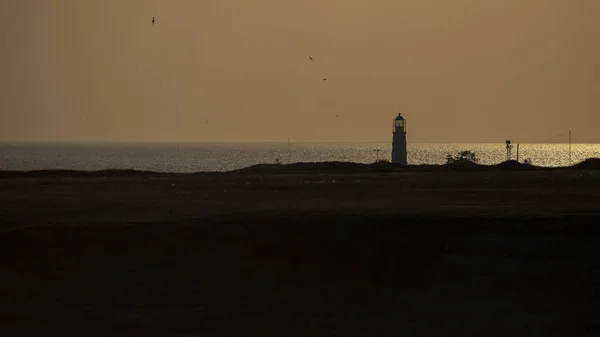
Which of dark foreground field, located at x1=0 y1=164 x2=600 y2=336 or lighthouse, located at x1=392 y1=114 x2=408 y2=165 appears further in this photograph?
lighthouse, located at x1=392 y1=114 x2=408 y2=165

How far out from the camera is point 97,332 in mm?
20641

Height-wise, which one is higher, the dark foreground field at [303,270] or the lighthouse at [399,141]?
the lighthouse at [399,141]

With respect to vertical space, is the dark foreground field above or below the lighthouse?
below

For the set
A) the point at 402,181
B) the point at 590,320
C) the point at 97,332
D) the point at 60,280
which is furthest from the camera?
the point at 402,181

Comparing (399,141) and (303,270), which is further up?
(399,141)

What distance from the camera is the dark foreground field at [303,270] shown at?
2189 cm

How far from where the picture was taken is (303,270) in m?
24.9

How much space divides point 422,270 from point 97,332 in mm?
9435

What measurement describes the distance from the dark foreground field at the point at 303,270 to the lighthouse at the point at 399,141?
233 ft

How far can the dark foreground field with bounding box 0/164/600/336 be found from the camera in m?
21.9

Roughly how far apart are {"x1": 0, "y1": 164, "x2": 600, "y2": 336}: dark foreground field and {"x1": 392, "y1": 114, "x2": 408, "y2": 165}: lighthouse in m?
71.0

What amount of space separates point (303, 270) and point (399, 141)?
79.1 metres

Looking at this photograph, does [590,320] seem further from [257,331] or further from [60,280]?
[60,280]

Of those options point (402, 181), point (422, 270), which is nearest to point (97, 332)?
point (422, 270)
